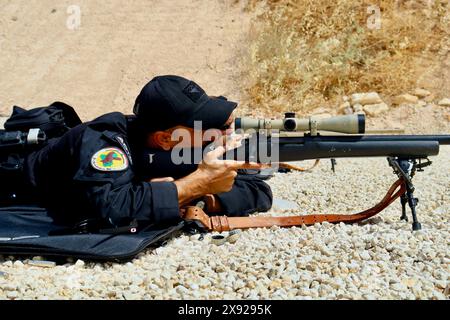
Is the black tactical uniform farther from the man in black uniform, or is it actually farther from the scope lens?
the scope lens

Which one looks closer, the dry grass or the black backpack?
the black backpack

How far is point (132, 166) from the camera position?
3.14 metres

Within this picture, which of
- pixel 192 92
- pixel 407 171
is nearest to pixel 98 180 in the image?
pixel 192 92

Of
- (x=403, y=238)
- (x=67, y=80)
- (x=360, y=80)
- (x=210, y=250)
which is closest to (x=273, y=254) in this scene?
(x=210, y=250)

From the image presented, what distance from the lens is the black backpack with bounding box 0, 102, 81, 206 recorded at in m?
3.18

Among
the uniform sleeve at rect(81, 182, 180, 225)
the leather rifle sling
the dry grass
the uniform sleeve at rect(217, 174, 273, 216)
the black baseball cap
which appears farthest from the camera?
the dry grass

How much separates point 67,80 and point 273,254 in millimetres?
11316

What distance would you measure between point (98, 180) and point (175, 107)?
1.90 feet

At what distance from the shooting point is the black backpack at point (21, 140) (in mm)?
3178

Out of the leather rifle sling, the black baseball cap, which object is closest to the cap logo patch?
the black baseball cap

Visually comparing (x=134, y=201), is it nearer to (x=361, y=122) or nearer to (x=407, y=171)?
(x=361, y=122)

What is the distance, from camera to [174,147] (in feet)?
10.3

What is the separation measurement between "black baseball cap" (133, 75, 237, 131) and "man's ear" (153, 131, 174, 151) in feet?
0.12

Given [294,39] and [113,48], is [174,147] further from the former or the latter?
[113,48]
